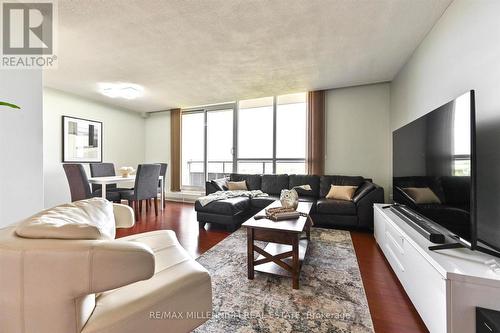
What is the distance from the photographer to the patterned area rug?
4.22 ft

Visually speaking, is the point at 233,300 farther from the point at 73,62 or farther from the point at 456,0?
the point at 73,62

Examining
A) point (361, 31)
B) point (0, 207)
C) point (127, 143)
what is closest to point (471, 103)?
point (361, 31)

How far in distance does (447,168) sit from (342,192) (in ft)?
6.70

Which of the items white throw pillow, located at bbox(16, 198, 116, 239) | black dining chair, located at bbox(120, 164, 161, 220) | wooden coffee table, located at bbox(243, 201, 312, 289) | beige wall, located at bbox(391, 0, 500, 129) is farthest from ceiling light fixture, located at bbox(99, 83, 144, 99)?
beige wall, located at bbox(391, 0, 500, 129)

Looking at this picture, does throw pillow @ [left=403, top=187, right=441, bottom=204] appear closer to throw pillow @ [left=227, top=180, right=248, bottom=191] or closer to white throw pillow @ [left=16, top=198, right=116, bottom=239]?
white throw pillow @ [left=16, top=198, right=116, bottom=239]

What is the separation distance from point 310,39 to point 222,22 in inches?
39.5

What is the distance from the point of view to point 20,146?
5.65ft

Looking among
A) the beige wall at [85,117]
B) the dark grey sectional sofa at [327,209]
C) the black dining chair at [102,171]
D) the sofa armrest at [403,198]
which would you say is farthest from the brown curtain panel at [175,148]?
the sofa armrest at [403,198]

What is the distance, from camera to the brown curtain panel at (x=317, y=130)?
4.09 metres

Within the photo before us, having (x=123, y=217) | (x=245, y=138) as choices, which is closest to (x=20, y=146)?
(x=123, y=217)

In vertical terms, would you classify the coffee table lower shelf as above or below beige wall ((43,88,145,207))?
below

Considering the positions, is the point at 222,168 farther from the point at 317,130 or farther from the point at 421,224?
the point at 421,224

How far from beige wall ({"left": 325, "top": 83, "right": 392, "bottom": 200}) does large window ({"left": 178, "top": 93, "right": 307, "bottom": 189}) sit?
1.89ft

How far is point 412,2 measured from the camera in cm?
180
